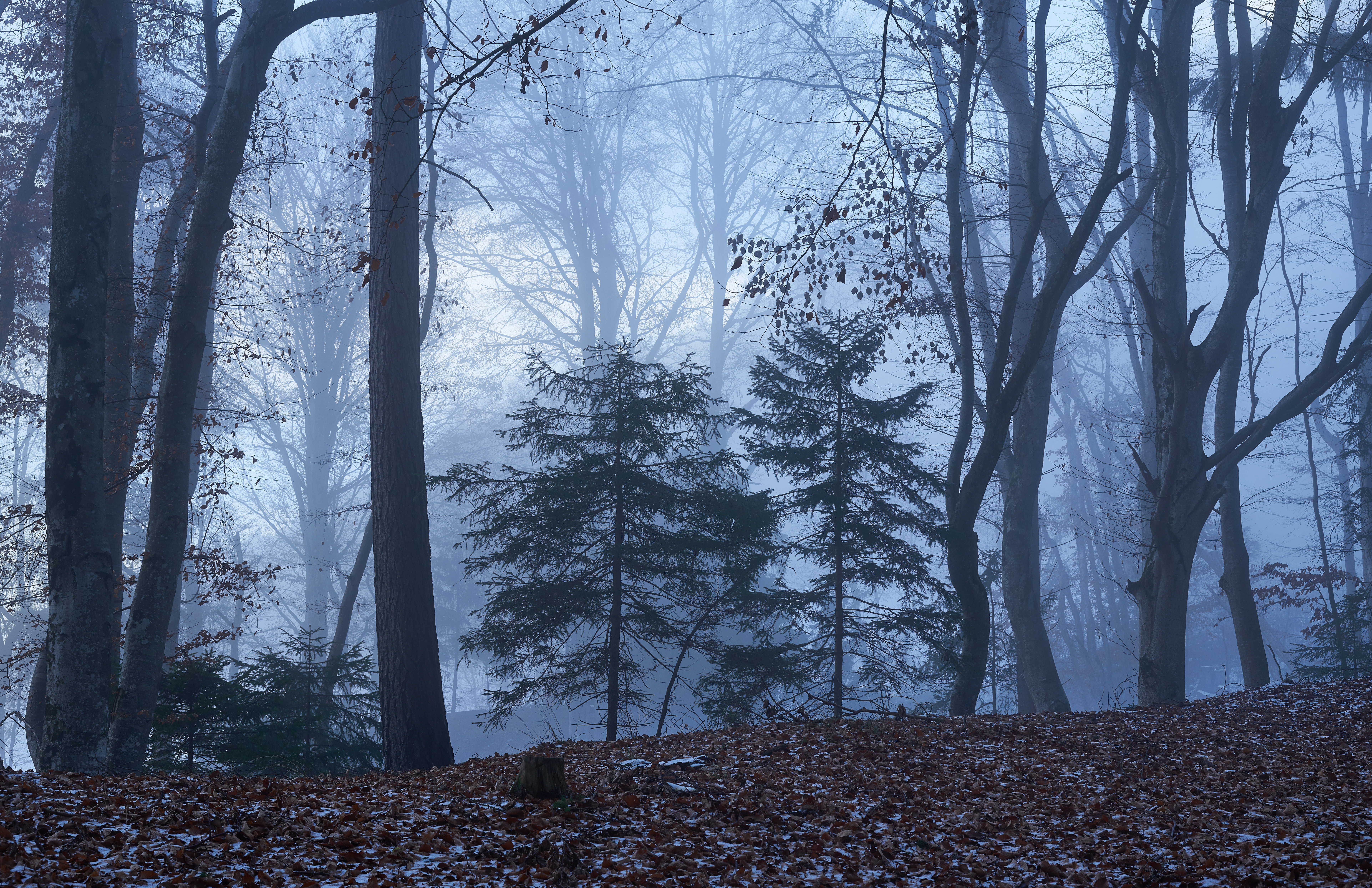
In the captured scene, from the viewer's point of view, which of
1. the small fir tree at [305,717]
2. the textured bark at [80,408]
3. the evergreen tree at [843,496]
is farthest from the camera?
the evergreen tree at [843,496]

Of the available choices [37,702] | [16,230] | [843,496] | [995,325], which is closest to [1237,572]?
[995,325]

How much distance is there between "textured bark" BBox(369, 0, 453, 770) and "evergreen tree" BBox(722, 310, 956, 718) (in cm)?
377

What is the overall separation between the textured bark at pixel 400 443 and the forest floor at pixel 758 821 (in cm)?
127

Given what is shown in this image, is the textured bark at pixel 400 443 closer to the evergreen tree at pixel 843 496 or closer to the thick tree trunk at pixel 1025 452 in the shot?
the evergreen tree at pixel 843 496

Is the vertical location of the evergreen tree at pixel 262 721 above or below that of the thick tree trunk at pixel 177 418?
below

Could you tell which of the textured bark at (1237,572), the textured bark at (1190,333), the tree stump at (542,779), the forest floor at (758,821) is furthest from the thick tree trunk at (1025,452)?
the tree stump at (542,779)

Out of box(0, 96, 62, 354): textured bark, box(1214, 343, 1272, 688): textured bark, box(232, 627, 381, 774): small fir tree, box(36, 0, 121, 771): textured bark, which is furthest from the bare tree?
box(0, 96, 62, 354): textured bark

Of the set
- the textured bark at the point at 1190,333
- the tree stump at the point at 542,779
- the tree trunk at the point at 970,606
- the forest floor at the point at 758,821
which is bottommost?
the forest floor at the point at 758,821

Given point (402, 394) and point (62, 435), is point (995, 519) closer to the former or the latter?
point (402, 394)

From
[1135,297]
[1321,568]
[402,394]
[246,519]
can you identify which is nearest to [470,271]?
[246,519]

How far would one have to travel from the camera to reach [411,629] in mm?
7336

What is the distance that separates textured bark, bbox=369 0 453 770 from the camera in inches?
285

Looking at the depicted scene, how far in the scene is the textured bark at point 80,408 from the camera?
523 centimetres

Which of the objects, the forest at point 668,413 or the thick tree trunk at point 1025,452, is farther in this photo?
the thick tree trunk at point 1025,452
